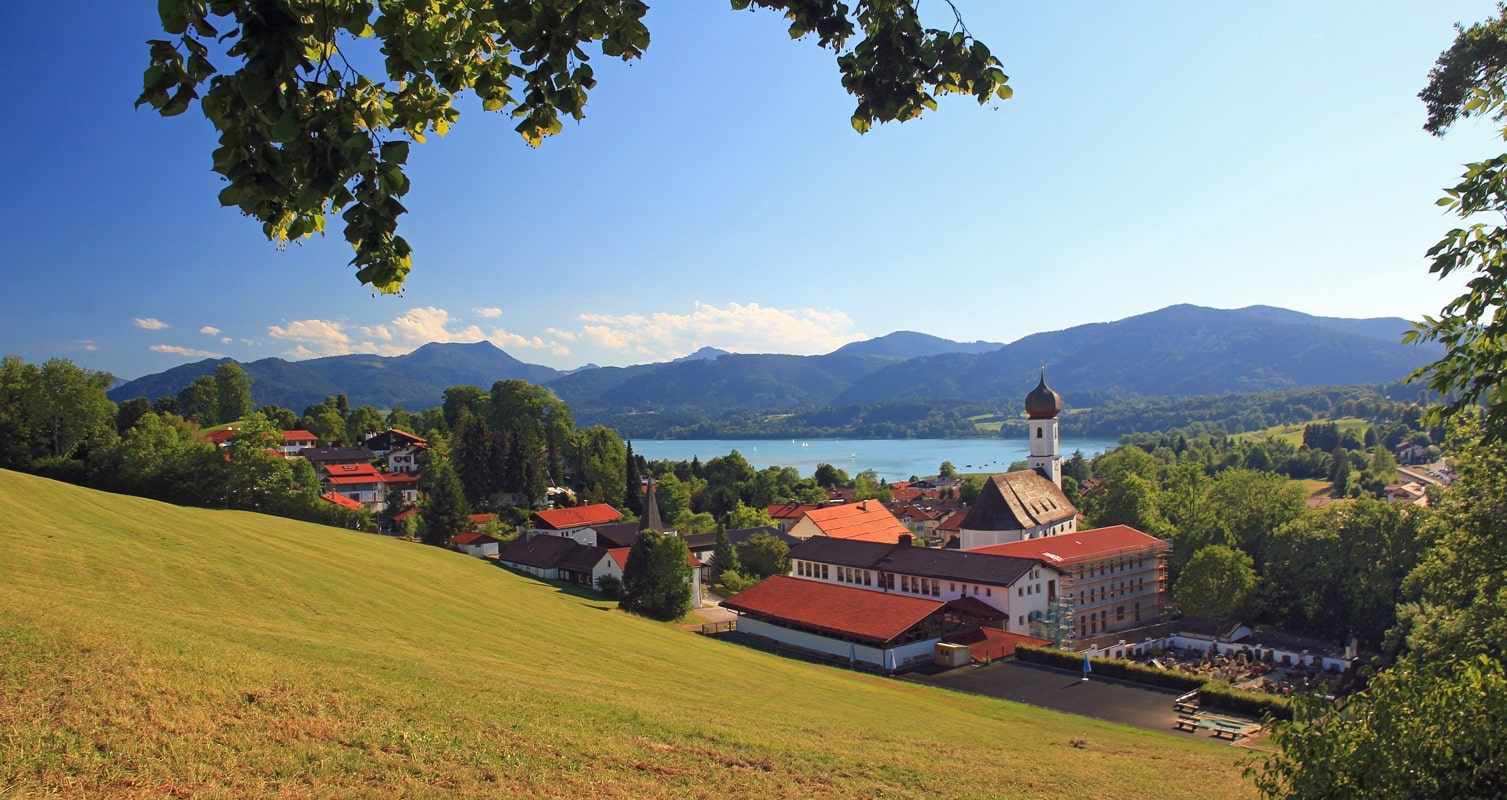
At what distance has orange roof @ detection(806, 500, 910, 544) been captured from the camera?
53938 mm

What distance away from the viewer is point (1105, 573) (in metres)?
38.7

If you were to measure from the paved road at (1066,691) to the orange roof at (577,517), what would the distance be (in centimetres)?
3073

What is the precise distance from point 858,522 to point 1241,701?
3203 cm

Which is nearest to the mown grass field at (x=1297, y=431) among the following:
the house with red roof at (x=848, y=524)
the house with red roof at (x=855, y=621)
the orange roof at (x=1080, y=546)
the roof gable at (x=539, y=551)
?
the house with red roof at (x=848, y=524)

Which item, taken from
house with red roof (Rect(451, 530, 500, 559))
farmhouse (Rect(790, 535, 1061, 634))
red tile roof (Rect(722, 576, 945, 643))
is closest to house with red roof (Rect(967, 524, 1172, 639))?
farmhouse (Rect(790, 535, 1061, 634))

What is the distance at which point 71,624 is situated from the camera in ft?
33.2

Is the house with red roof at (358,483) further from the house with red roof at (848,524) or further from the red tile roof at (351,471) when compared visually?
the house with red roof at (848,524)

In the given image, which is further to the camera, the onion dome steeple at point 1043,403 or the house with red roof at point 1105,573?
the onion dome steeple at point 1043,403

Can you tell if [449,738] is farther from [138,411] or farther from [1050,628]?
[138,411]

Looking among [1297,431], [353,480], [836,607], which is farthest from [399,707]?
[1297,431]

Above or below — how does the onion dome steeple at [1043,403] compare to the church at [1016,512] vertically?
above

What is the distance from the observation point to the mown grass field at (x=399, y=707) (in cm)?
750

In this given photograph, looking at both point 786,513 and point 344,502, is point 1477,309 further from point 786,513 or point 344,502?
point 786,513

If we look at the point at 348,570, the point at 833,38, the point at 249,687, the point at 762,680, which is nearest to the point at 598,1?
the point at 833,38
